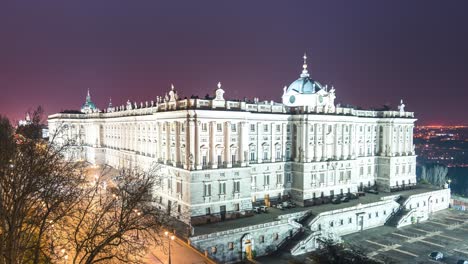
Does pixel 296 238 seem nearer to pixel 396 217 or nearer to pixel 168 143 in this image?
pixel 168 143

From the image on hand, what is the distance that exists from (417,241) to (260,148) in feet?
93.3

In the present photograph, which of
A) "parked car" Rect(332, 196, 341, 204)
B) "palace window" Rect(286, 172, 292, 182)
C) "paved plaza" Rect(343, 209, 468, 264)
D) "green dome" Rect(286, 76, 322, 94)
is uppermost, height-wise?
"green dome" Rect(286, 76, 322, 94)

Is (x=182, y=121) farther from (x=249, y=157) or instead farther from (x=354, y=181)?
(x=354, y=181)

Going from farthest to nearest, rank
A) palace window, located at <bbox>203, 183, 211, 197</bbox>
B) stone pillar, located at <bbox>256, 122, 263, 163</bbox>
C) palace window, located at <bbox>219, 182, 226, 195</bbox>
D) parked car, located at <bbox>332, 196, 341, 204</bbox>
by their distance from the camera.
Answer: parked car, located at <bbox>332, 196, 341, 204</bbox>, stone pillar, located at <bbox>256, 122, 263, 163</bbox>, palace window, located at <bbox>219, 182, 226, 195</bbox>, palace window, located at <bbox>203, 183, 211, 197</bbox>

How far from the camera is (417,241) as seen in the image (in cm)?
5734

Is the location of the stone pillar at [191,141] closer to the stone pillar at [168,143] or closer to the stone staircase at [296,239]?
the stone pillar at [168,143]

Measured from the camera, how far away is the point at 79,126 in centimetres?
11150

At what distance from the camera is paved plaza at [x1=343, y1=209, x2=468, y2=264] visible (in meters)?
51.2

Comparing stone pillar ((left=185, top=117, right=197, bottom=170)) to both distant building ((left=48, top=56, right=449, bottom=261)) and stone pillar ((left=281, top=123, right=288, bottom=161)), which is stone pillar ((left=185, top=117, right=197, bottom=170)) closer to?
distant building ((left=48, top=56, right=449, bottom=261))

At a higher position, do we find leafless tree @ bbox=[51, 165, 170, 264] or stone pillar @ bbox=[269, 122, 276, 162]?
stone pillar @ bbox=[269, 122, 276, 162]

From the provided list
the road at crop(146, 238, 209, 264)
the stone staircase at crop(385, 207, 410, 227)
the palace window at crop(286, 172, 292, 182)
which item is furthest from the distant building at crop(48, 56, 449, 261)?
the road at crop(146, 238, 209, 264)

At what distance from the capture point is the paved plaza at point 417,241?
51219 millimetres

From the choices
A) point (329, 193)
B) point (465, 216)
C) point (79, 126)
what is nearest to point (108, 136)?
point (79, 126)

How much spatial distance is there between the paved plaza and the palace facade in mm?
10566
